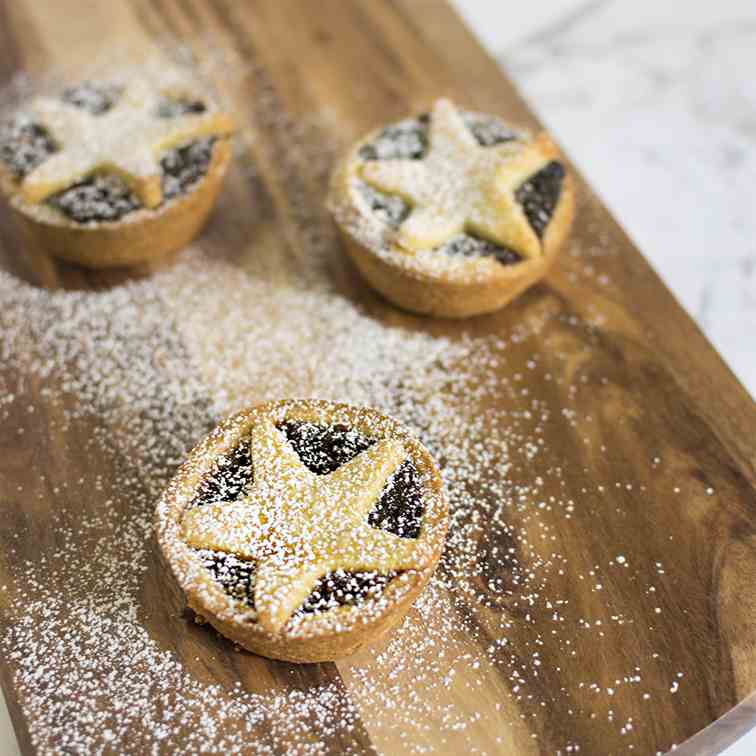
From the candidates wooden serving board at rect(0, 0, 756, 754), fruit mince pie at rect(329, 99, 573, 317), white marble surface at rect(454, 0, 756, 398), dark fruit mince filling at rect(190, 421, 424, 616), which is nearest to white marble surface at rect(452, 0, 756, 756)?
white marble surface at rect(454, 0, 756, 398)

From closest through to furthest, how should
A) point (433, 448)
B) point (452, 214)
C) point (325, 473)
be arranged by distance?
1. point (325, 473)
2. point (433, 448)
3. point (452, 214)

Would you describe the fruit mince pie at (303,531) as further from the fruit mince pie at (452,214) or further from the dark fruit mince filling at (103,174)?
the dark fruit mince filling at (103,174)

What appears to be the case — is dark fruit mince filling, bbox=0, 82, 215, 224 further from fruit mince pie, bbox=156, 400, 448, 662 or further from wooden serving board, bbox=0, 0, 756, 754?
fruit mince pie, bbox=156, 400, 448, 662

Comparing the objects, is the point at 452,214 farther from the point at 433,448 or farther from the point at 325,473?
the point at 325,473

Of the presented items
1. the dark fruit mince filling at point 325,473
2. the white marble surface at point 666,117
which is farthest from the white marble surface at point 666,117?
the dark fruit mince filling at point 325,473

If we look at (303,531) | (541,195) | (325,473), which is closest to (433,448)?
(325,473)

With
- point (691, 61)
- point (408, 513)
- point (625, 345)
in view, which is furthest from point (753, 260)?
point (408, 513)
